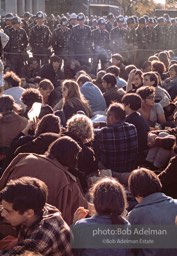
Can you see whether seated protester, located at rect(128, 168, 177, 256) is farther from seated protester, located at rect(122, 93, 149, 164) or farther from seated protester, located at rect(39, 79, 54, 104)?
seated protester, located at rect(39, 79, 54, 104)

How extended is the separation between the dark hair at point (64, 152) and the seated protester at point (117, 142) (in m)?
1.65

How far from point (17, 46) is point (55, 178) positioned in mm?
12639

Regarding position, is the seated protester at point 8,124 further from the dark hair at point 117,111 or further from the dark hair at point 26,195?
the dark hair at point 26,195

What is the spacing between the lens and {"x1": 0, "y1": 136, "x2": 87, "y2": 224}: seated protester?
4.76 meters

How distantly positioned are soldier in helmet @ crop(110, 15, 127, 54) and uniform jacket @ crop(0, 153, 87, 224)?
49.9 ft

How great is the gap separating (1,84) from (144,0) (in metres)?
56.6

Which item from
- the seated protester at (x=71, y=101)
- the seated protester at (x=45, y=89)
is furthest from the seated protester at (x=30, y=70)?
the seated protester at (x=71, y=101)

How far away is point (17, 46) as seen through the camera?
1702 centimetres

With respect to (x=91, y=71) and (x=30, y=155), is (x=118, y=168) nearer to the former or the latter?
(x=30, y=155)

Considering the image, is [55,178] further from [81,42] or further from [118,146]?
[81,42]

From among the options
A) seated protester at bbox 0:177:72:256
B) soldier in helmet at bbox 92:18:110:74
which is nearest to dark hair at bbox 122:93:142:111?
seated protester at bbox 0:177:72:256

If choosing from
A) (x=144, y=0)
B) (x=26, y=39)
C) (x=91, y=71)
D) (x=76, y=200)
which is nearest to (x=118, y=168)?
(x=76, y=200)

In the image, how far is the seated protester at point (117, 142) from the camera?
6.50m

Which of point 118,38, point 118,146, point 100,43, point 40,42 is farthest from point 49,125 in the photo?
point 118,38
